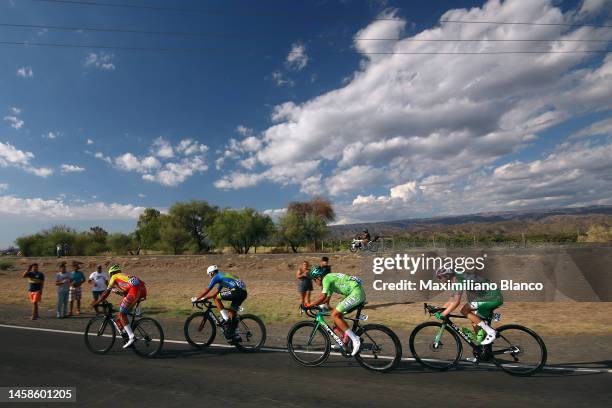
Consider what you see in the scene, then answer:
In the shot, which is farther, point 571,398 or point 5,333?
point 5,333

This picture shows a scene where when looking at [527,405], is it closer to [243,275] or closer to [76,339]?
[76,339]

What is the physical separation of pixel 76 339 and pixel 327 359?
6.59 meters

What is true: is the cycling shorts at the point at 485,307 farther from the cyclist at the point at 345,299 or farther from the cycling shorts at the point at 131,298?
the cycling shorts at the point at 131,298

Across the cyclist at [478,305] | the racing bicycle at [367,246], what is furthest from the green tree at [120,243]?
the cyclist at [478,305]

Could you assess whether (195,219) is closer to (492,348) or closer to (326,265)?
(326,265)

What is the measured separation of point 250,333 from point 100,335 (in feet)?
10.6

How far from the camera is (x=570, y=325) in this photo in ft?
35.5

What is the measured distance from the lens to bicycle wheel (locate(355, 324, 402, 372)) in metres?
6.43

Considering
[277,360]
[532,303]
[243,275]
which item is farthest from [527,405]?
[243,275]

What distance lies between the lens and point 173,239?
164 ft

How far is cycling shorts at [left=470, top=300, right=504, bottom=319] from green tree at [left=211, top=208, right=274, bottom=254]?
41.3 metres

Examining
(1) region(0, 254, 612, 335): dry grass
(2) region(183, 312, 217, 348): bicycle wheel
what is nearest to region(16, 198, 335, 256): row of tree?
(1) region(0, 254, 612, 335): dry grass

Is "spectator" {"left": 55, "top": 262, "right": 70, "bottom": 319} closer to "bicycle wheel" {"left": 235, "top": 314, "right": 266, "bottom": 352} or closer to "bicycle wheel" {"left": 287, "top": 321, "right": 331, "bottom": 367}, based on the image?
"bicycle wheel" {"left": 235, "top": 314, "right": 266, "bottom": 352}

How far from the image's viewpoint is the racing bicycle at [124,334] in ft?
25.6
